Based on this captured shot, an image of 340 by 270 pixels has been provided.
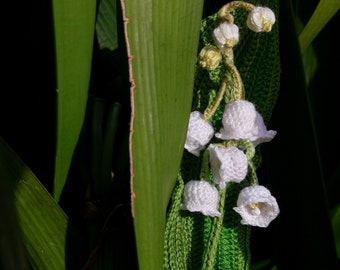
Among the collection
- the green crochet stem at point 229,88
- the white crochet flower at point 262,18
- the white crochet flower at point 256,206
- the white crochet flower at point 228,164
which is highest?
the white crochet flower at point 262,18

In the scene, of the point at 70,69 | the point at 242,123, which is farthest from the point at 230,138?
the point at 70,69

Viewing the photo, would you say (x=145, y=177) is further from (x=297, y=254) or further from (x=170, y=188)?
(x=297, y=254)

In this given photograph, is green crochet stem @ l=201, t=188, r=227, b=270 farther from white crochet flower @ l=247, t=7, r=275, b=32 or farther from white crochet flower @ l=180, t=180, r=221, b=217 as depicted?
white crochet flower @ l=247, t=7, r=275, b=32

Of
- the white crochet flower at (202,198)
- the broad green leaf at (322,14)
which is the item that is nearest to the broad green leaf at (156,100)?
the white crochet flower at (202,198)

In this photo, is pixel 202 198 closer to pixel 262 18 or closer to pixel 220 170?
pixel 220 170

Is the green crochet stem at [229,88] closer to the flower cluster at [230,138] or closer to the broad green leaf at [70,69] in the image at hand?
the flower cluster at [230,138]

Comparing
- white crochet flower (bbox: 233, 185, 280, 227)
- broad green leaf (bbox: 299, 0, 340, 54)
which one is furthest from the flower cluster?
broad green leaf (bbox: 299, 0, 340, 54)
